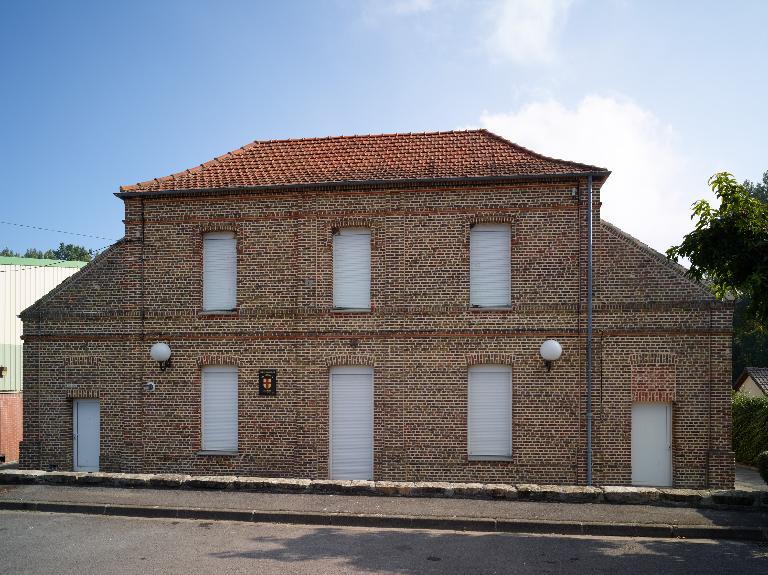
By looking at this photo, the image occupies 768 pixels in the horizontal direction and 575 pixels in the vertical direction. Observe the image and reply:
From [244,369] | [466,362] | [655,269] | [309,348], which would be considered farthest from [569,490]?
[244,369]

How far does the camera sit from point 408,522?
998 centimetres

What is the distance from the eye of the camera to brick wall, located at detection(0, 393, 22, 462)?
2409cm

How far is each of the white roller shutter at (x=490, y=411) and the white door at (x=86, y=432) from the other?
8.69 metres

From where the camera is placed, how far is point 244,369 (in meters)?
14.6

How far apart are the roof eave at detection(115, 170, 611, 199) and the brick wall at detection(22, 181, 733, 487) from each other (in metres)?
0.19

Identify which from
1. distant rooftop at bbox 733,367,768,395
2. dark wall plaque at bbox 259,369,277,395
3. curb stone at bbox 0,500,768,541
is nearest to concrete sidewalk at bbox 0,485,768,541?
curb stone at bbox 0,500,768,541

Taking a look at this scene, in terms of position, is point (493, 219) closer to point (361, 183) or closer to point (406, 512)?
point (361, 183)

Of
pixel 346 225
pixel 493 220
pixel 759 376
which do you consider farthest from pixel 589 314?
pixel 759 376

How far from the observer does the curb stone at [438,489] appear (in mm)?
10469

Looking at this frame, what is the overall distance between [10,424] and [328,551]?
20.8 m

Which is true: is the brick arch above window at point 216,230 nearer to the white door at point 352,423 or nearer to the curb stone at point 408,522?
the white door at point 352,423

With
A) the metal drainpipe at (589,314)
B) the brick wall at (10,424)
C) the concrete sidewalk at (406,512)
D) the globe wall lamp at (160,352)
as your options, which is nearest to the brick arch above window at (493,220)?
the metal drainpipe at (589,314)

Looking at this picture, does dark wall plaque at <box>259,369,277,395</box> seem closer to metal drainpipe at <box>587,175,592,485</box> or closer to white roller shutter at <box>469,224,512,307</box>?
white roller shutter at <box>469,224,512,307</box>

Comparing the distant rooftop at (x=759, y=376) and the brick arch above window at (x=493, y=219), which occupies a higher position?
the brick arch above window at (x=493, y=219)
